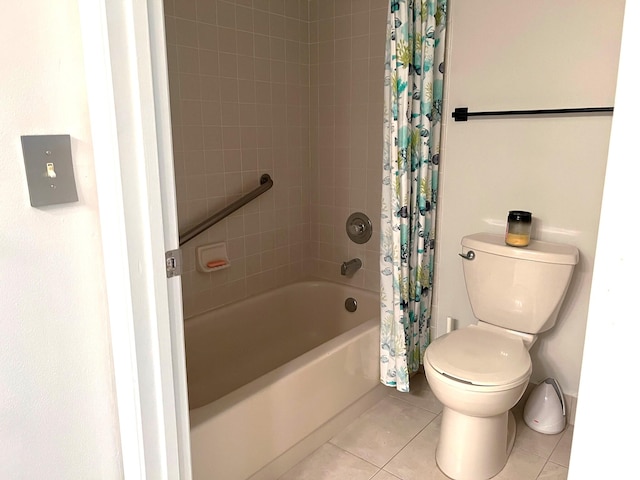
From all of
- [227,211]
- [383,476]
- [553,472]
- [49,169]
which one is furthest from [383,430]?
[49,169]

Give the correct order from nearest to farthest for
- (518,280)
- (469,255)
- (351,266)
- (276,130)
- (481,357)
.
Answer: (481,357) < (518,280) < (469,255) < (276,130) < (351,266)

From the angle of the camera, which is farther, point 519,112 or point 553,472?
point 519,112

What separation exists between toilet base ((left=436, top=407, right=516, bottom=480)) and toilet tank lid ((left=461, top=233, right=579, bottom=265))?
60cm

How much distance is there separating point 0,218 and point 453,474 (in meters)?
1.69

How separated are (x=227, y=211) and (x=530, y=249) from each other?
132 cm

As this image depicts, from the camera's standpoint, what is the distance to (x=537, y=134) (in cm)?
200

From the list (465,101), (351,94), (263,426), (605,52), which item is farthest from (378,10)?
(263,426)

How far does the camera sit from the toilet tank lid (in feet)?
6.05

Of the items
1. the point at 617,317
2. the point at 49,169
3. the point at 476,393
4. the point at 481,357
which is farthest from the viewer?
the point at 481,357

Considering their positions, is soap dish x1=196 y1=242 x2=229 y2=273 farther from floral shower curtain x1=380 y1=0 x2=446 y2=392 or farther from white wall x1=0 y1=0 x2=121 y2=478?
white wall x1=0 y1=0 x2=121 y2=478

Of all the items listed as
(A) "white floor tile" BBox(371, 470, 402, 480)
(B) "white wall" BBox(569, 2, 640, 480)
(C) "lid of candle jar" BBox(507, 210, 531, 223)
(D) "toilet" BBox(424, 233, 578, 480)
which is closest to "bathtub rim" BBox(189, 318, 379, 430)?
(D) "toilet" BBox(424, 233, 578, 480)

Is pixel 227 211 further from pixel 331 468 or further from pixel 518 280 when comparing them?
pixel 518 280

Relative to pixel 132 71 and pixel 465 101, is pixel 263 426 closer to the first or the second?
pixel 132 71

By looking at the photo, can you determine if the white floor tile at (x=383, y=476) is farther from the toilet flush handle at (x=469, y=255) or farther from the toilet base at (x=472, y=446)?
the toilet flush handle at (x=469, y=255)
